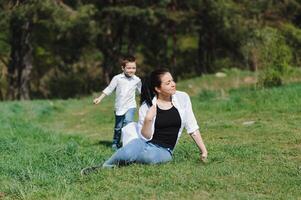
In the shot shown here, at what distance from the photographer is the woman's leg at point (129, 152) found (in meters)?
6.14

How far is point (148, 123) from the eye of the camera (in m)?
6.15

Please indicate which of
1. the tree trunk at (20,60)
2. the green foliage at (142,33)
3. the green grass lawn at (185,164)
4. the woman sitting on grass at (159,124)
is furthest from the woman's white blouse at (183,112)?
the tree trunk at (20,60)

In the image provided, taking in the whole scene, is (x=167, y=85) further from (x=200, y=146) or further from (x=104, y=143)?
(x=104, y=143)

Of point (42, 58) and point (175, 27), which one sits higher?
point (175, 27)

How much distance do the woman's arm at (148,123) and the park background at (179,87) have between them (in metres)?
0.38

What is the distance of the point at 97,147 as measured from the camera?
8.33 meters

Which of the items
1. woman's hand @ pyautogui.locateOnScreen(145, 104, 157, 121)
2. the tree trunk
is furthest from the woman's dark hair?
the tree trunk

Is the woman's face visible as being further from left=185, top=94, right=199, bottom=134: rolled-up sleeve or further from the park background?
the park background

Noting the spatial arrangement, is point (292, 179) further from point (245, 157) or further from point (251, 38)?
point (251, 38)

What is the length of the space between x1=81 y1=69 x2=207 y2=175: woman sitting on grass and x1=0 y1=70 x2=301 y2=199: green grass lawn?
5.7 inches

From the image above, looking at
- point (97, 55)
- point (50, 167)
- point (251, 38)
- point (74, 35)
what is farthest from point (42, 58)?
point (50, 167)

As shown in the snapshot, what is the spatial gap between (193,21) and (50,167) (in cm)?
2474

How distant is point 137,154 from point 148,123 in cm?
A: 35

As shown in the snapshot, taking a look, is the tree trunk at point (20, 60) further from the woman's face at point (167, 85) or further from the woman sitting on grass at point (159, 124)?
the woman's face at point (167, 85)
